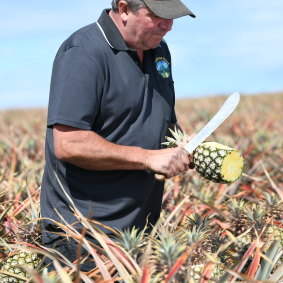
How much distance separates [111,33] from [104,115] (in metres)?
0.49

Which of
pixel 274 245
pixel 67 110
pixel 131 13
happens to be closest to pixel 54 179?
pixel 67 110

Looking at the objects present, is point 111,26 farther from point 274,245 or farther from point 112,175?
point 274,245

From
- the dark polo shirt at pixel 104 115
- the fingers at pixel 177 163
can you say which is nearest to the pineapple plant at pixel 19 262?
the dark polo shirt at pixel 104 115

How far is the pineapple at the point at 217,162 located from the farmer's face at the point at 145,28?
674 millimetres

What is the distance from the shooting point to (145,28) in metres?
3.19

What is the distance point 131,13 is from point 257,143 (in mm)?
5219

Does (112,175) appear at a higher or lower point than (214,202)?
higher

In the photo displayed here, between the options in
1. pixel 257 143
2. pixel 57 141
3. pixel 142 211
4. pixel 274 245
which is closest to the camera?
pixel 274 245

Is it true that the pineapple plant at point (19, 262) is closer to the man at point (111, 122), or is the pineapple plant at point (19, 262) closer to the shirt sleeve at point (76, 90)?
the man at point (111, 122)

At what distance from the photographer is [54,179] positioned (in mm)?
3320

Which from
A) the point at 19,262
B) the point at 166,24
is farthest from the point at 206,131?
the point at 19,262

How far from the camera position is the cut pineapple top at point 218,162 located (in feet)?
10.1

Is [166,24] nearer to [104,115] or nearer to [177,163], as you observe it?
[104,115]

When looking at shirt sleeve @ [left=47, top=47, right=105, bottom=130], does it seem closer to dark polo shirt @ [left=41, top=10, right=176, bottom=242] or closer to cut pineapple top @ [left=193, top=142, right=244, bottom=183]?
dark polo shirt @ [left=41, top=10, right=176, bottom=242]
